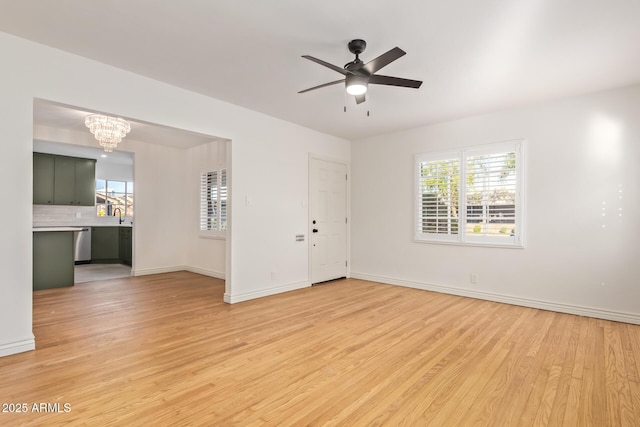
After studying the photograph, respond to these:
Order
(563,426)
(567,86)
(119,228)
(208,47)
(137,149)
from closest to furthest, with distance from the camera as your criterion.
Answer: (563,426) → (208,47) → (567,86) → (137,149) → (119,228)

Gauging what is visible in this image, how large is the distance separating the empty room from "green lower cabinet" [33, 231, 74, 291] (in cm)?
4

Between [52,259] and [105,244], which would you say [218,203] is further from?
[105,244]

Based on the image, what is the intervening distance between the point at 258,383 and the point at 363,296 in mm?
2769

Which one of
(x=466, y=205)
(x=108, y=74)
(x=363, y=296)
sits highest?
(x=108, y=74)

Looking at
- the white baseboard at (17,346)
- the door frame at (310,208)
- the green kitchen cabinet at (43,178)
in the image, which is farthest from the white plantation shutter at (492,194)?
the green kitchen cabinet at (43,178)

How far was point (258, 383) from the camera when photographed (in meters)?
2.30

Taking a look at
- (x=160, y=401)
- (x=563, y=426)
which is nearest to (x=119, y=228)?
(x=160, y=401)

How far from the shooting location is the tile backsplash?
7.32 m

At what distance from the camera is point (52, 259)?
5223 millimetres

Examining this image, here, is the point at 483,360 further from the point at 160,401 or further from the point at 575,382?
the point at 160,401

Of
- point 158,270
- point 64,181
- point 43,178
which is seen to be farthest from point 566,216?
point 43,178

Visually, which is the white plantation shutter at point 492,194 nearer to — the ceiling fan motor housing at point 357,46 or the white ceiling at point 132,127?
the ceiling fan motor housing at point 357,46

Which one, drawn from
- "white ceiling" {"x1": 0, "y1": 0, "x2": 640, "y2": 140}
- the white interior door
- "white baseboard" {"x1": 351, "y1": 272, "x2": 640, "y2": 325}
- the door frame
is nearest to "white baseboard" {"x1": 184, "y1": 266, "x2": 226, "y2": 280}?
the door frame

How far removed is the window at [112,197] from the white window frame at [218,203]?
12.4 ft
